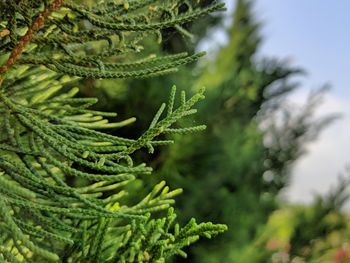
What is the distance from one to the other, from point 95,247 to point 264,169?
371 centimetres

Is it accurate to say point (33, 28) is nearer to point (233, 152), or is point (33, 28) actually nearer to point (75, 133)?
point (75, 133)

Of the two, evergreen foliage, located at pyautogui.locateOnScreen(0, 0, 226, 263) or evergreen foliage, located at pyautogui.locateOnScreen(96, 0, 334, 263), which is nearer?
evergreen foliage, located at pyautogui.locateOnScreen(0, 0, 226, 263)

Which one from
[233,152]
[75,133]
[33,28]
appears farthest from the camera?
[233,152]

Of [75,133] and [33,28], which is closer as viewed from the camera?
[33,28]

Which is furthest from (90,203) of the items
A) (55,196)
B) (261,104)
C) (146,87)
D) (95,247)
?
(261,104)

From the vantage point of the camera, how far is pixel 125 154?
2189mm

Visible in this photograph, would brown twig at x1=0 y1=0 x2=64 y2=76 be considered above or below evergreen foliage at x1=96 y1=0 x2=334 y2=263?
below

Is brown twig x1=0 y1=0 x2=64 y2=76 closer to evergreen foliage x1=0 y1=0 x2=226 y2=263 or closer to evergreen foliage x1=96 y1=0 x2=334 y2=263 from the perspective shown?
evergreen foliage x1=0 y1=0 x2=226 y2=263

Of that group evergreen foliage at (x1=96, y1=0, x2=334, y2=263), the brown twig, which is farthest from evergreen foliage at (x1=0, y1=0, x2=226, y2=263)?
evergreen foliage at (x1=96, y1=0, x2=334, y2=263)

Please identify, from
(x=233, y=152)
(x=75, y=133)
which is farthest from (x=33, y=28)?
(x=233, y=152)

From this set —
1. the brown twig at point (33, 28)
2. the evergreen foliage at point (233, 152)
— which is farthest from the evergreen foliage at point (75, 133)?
the evergreen foliage at point (233, 152)

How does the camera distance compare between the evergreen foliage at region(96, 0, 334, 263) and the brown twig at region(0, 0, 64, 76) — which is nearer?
the brown twig at region(0, 0, 64, 76)

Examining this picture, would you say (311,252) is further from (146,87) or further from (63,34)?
(63,34)

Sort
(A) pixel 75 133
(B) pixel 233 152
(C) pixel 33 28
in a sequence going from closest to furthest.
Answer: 1. (C) pixel 33 28
2. (A) pixel 75 133
3. (B) pixel 233 152
